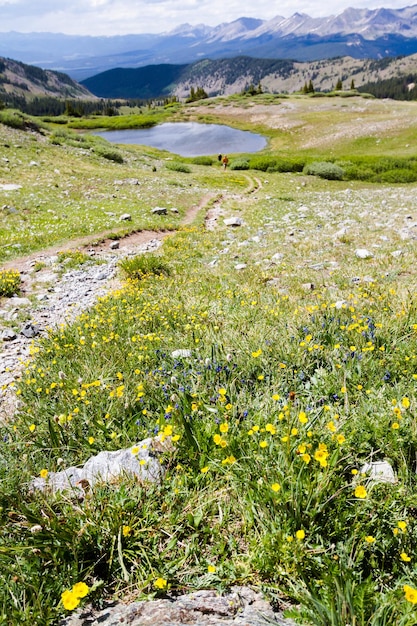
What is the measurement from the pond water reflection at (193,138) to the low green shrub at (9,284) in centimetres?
7017

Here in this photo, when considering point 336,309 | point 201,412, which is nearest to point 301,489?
point 201,412

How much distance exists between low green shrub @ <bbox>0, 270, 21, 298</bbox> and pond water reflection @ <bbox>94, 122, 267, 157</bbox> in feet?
230

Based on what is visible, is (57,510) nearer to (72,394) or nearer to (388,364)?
(72,394)

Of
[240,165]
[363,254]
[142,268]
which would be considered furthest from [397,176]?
[142,268]

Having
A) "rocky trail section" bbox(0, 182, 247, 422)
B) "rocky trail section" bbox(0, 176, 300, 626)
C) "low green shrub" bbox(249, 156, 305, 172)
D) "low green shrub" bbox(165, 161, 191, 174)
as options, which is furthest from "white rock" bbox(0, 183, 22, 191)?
"low green shrub" bbox(249, 156, 305, 172)

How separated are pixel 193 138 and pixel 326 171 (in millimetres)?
63547

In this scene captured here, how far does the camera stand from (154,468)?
3.84 m

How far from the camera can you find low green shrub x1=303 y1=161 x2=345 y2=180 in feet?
144

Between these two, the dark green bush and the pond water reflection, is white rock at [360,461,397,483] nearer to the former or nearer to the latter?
the dark green bush

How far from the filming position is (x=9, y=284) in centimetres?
1189

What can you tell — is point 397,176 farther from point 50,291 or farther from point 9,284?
point 9,284

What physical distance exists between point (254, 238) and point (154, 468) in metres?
14.1

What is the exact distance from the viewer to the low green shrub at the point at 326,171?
144 ft

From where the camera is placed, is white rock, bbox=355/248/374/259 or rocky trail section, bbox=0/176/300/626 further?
white rock, bbox=355/248/374/259
